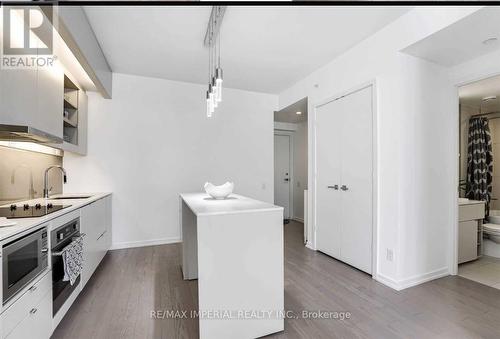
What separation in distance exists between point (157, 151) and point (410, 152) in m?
3.47

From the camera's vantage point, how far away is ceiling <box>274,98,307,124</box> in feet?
14.4

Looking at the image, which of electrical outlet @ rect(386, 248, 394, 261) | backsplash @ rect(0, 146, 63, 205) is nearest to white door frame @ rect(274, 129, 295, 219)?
electrical outlet @ rect(386, 248, 394, 261)

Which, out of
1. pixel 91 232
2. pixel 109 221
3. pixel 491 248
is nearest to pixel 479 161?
pixel 491 248

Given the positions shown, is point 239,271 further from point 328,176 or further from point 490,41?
point 490,41

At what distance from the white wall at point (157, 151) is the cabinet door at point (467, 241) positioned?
305 cm

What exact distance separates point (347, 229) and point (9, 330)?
304cm

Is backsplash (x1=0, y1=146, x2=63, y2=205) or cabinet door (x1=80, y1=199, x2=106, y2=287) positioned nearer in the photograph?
backsplash (x1=0, y1=146, x2=63, y2=205)

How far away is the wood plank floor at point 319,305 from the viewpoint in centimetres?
179

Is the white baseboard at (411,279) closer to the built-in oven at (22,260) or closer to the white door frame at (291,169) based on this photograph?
the built-in oven at (22,260)

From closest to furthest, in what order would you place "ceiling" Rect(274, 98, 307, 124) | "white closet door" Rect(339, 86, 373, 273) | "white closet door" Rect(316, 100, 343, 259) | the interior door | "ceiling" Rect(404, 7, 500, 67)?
1. "ceiling" Rect(404, 7, 500, 67)
2. "white closet door" Rect(339, 86, 373, 273)
3. "white closet door" Rect(316, 100, 343, 259)
4. "ceiling" Rect(274, 98, 307, 124)
5. the interior door

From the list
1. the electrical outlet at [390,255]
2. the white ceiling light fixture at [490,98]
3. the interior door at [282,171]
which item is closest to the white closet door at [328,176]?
the electrical outlet at [390,255]

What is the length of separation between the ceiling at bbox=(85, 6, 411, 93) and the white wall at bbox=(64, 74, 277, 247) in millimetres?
484

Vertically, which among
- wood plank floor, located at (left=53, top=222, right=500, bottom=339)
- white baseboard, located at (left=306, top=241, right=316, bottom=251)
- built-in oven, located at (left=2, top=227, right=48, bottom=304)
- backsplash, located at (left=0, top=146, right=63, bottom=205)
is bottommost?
wood plank floor, located at (left=53, top=222, right=500, bottom=339)

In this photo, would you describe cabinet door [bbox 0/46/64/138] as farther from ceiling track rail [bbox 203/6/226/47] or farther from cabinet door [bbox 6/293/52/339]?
ceiling track rail [bbox 203/6/226/47]
